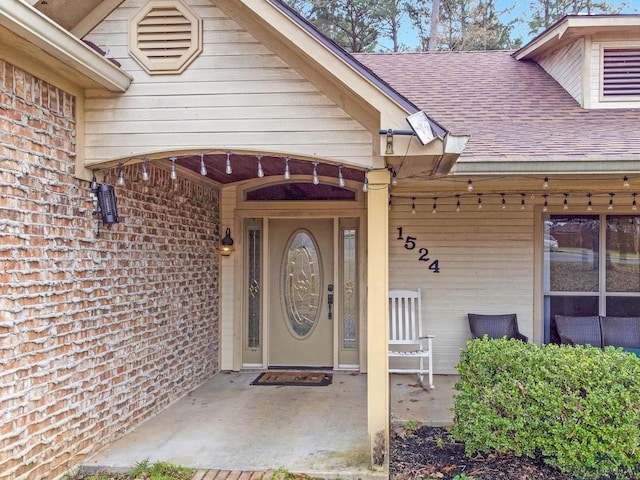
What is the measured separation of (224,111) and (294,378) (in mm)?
3431

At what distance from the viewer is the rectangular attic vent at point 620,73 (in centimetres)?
570

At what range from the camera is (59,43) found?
9.49 ft

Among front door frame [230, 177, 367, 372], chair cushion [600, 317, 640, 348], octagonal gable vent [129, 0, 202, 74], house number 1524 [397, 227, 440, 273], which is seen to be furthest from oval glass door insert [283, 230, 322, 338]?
chair cushion [600, 317, 640, 348]

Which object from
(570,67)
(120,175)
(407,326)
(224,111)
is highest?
(570,67)

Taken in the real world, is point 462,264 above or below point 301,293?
above

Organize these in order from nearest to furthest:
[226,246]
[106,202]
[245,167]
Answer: [106,202], [245,167], [226,246]

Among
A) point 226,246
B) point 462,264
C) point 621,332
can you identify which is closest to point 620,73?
point 462,264

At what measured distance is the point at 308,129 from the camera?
3.50 meters

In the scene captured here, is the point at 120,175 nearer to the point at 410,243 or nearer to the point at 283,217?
the point at 283,217

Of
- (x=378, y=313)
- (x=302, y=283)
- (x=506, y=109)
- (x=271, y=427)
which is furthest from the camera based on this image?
(x=302, y=283)

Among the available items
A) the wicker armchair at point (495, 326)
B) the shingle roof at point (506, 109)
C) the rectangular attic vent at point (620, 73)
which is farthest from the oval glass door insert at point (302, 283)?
the rectangular attic vent at point (620, 73)

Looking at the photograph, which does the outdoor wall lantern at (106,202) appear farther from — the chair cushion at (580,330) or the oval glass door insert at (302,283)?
the chair cushion at (580,330)

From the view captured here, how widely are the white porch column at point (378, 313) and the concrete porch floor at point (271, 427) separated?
0.31 m

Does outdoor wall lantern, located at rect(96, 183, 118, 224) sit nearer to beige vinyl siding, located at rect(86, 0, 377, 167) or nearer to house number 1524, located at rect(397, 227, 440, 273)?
beige vinyl siding, located at rect(86, 0, 377, 167)
